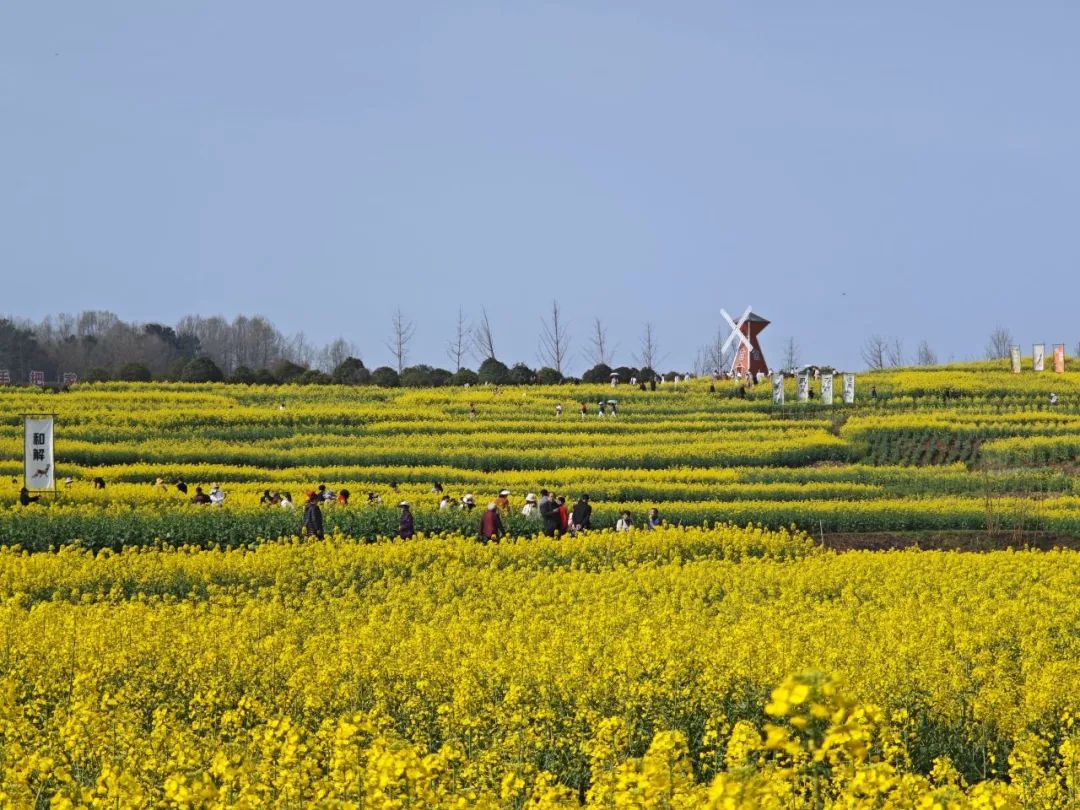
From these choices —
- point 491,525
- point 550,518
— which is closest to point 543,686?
point 491,525

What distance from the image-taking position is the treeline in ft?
250

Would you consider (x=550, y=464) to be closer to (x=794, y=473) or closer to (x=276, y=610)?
(x=794, y=473)

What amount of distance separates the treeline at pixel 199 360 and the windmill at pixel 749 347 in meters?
5.89

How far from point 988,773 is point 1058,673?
3.57 ft

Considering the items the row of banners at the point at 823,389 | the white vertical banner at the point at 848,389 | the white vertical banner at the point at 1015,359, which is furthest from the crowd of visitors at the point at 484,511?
the white vertical banner at the point at 1015,359

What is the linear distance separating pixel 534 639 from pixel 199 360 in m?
65.2

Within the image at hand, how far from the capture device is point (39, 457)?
2886 cm

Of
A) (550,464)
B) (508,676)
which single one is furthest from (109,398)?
(508,676)

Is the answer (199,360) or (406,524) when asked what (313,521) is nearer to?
(406,524)

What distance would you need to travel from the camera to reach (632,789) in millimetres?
6297

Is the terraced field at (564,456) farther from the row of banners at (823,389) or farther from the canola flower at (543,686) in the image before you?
the canola flower at (543,686)

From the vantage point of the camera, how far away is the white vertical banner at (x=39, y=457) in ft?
93.9

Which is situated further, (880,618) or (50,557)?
(50,557)

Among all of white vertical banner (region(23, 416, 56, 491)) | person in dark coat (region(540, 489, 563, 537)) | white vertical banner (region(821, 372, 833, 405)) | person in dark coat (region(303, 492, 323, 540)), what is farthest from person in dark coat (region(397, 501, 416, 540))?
white vertical banner (region(821, 372, 833, 405))
